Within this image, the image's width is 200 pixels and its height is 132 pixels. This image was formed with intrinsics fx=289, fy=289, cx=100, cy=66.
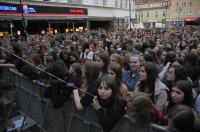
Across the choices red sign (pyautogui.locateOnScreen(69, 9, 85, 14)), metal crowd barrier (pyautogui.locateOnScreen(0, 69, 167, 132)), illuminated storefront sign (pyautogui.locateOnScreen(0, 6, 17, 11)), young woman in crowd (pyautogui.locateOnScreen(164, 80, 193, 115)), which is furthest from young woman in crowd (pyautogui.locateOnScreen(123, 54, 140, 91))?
red sign (pyautogui.locateOnScreen(69, 9, 85, 14))

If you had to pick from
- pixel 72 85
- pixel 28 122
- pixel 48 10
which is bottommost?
pixel 28 122

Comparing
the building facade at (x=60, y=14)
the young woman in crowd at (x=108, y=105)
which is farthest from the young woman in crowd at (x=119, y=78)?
the building facade at (x=60, y=14)

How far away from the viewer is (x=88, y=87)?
15.9 feet

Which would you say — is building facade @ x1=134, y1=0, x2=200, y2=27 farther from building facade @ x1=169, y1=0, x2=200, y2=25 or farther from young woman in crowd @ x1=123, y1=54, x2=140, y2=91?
young woman in crowd @ x1=123, y1=54, x2=140, y2=91

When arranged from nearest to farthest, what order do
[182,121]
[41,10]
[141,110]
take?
[182,121], [141,110], [41,10]

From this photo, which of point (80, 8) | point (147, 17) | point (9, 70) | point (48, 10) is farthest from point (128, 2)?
point (9, 70)

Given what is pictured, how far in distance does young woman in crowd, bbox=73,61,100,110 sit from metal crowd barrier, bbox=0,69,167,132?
17cm

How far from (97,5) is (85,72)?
4647cm

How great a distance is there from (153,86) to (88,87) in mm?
1114

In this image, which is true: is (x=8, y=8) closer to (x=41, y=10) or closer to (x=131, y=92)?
(x=41, y=10)

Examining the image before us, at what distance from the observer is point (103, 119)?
164 inches

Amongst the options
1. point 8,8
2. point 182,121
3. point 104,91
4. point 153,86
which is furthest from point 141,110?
point 8,8

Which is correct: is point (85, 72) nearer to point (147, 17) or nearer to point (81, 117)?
point (81, 117)

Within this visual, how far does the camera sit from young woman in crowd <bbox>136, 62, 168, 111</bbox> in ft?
15.4
